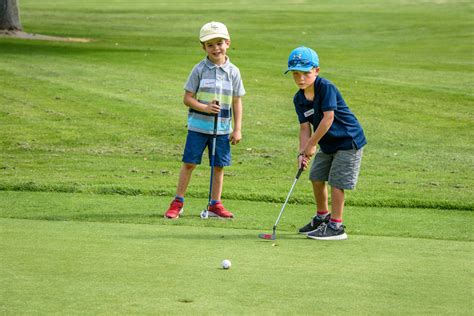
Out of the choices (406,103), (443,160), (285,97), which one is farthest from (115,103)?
(443,160)

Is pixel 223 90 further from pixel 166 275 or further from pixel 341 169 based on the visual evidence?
pixel 166 275

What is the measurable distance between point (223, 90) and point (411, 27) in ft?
92.4

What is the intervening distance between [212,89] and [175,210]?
3.61ft

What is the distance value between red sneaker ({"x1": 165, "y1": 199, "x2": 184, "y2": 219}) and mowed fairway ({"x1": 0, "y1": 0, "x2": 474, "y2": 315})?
0.54 ft

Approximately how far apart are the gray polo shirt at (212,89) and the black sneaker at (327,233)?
5.34 feet

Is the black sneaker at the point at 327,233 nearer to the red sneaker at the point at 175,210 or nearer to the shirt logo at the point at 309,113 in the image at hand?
the shirt logo at the point at 309,113

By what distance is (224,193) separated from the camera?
10227mm

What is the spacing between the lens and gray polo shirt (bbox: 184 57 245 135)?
9.00m

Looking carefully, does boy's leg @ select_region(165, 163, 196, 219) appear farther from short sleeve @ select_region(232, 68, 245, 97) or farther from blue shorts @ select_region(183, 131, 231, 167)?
short sleeve @ select_region(232, 68, 245, 97)

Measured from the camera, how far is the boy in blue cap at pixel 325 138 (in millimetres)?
7828

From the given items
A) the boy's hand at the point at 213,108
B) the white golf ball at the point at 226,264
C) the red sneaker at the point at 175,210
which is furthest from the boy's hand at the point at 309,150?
the white golf ball at the point at 226,264

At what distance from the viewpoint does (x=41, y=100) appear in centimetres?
1692

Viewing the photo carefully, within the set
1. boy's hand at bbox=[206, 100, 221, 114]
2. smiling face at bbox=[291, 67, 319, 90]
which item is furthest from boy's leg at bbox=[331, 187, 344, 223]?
boy's hand at bbox=[206, 100, 221, 114]

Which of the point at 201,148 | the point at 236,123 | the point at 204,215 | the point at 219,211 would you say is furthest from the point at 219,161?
the point at 204,215
